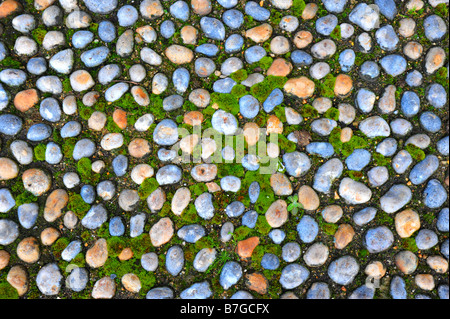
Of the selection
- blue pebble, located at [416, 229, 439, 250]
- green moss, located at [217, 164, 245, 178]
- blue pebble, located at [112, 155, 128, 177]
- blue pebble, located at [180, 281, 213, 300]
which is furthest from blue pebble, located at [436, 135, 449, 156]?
blue pebble, located at [112, 155, 128, 177]

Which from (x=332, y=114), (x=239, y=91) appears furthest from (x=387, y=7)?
(x=239, y=91)

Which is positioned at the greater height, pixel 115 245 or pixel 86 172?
pixel 86 172

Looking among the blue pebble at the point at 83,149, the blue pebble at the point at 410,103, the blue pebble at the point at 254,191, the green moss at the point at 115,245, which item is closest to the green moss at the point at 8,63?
the blue pebble at the point at 83,149

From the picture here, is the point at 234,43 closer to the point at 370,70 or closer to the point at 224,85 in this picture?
the point at 224,85

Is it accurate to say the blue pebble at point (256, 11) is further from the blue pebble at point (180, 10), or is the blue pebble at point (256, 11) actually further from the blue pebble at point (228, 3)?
the blue pebble at point (180, 10)

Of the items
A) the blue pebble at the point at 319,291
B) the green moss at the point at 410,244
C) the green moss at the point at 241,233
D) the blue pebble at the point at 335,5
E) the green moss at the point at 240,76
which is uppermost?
the blue pebble at the point at 335,5

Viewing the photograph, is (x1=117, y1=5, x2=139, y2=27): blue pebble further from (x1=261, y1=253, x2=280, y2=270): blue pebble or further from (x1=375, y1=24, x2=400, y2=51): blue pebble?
(x1=261, y1=253, x2=280, y2=270): blue pebble
